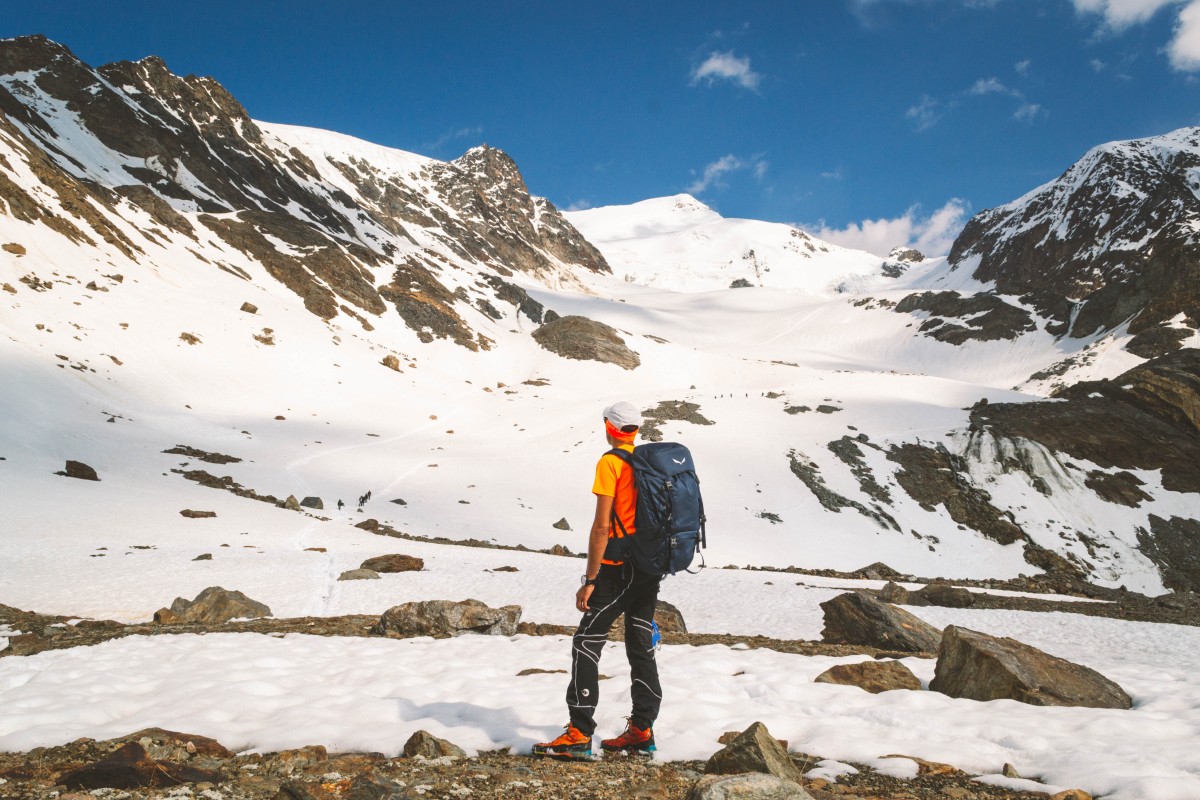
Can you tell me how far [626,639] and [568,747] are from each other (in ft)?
3.00

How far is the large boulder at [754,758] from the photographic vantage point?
4203 millimetres

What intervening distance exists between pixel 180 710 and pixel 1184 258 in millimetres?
118513

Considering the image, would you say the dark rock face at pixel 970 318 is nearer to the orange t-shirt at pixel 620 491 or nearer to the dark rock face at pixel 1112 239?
the dark rock face at pixel 1112 239

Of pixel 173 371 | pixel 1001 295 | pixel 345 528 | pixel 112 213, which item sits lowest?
pixel 345 528

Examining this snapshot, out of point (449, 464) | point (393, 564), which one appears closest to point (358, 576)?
point (393, 564)

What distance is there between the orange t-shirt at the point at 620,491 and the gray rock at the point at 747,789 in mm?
1958

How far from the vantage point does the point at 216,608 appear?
1123 cm

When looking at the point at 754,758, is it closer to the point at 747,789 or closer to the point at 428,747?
the point at 747,789

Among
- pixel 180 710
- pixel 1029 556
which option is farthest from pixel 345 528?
pixel 1029 556

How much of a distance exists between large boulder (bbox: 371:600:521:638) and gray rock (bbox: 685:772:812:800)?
731 centimetres

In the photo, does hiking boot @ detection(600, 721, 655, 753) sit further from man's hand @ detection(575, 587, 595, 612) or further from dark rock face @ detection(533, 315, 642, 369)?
dark rock face @ detection(533, 315, 642, 369)

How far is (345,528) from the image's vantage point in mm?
23203

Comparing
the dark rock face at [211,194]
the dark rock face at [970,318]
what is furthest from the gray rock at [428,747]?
the dark rock face at [970,318]

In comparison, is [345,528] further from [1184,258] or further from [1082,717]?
[1184,258]
